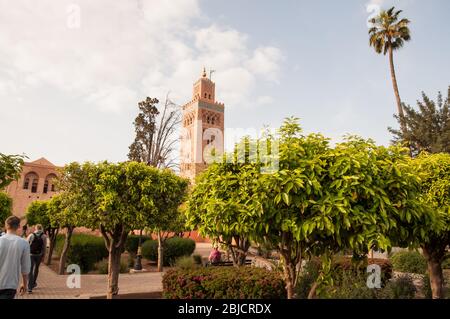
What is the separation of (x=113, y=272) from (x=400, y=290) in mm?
8772

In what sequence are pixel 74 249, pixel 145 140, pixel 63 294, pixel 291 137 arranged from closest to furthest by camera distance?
pixel 291 137 → pixel 63 294 → pixel 74 249 → pixel 145 140

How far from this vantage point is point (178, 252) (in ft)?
67.9

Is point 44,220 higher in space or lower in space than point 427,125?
lower

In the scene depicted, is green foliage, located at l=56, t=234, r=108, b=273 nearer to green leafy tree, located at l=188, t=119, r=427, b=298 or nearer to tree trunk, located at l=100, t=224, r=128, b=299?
tree trunk, located at l=100, t=224, r=128, b=299

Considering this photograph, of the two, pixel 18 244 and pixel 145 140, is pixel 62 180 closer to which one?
pixel 18 244

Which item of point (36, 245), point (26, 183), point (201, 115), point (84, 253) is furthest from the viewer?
point (201, 115)

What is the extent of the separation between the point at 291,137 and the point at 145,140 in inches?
927

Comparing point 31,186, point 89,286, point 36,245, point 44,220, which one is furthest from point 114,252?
point 31,186

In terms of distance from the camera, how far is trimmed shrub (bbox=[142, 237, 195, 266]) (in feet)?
67.5

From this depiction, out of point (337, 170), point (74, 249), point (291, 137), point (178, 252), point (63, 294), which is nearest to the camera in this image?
point (337, 170)

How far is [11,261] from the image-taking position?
527 cm

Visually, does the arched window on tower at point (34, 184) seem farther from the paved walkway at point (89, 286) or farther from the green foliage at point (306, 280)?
the green foliage at point (306, 280)

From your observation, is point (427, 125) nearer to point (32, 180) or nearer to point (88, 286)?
point (88, 286)

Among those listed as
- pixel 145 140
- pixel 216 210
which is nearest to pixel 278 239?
pixel 216 210
